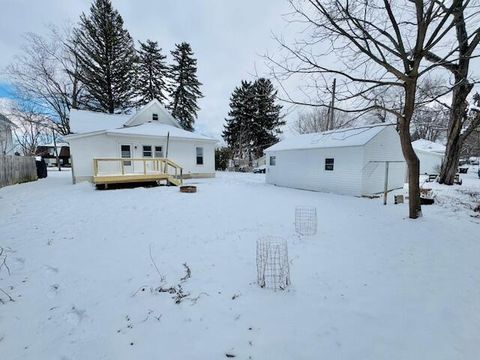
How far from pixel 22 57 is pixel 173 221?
22606mm

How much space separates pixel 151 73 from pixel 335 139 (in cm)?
2339

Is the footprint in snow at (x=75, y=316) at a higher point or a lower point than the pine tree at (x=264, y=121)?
lower

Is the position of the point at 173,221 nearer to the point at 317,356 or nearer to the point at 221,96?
the point at 317,356

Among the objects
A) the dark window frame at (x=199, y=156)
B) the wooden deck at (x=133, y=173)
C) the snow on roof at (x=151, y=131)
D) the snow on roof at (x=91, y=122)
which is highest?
the snow on roof at (x=91, y=122)

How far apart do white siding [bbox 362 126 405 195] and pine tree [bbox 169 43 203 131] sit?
2054 centimetres

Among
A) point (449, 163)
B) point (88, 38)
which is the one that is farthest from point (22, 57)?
point (449, 163)

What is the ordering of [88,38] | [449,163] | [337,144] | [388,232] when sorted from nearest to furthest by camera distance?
1. [388,232]
2. [337,144]
3. [449,163]
4. [88,38]

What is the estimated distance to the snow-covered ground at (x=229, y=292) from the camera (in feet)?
7.10

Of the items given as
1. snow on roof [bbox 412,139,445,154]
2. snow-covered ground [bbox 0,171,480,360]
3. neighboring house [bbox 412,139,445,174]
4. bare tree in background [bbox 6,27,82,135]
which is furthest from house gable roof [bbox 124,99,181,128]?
snow on roof [bbox 412,139,445,154]

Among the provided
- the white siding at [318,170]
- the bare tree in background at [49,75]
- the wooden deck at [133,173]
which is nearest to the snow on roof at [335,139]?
the white siding at [318,170]

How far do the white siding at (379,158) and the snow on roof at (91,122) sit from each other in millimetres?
16229

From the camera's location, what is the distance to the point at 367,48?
617 cm

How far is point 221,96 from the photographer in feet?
103

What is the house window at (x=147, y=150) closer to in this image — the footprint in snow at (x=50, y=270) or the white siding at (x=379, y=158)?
the footprint in snow at (x=50, y=270)
